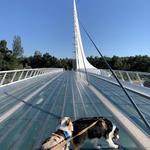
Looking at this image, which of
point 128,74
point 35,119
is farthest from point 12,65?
point 35,119

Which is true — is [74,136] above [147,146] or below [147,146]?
above

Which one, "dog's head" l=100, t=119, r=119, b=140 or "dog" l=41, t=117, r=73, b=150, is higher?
"dog" l=41, t=117, r=73, b=150

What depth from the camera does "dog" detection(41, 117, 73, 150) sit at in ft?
13.6

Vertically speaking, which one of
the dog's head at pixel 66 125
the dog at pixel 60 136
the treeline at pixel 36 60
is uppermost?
the dog's head at pixel 66 125

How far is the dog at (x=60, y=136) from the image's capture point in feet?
13.6

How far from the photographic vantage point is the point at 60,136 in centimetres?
445

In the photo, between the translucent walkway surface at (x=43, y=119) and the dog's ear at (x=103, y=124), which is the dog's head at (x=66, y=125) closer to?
the dog's ear at (x=103, y=124)

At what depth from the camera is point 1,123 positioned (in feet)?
26.2

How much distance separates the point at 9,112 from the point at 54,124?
228 centimetres

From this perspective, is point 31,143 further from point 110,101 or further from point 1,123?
point 110,101

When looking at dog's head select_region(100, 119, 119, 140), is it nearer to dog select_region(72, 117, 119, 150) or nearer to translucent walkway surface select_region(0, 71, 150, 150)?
dog select_region(72, 117, 119, 150)

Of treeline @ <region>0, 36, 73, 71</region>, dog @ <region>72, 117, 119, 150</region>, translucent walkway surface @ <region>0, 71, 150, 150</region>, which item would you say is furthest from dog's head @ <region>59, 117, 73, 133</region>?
treeline @ <region>0, 36, 73, 71</region>

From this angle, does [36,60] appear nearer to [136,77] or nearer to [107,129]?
[136,77]

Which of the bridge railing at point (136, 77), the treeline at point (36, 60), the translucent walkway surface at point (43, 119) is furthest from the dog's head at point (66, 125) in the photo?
the treeline at point (36, 60)
